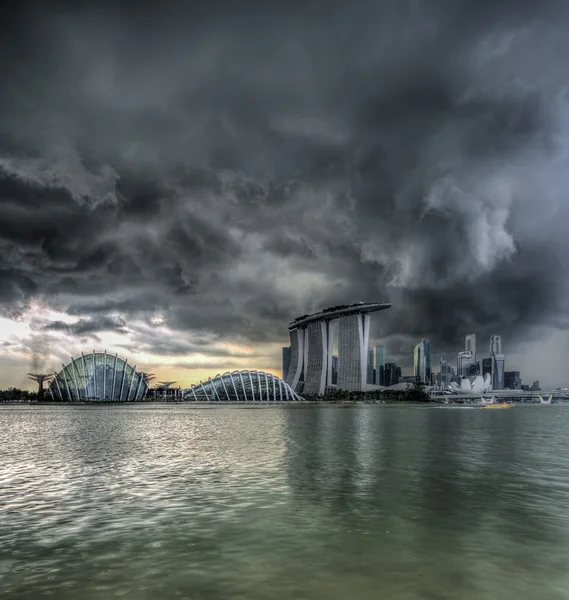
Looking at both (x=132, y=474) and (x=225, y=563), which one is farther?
(x=132, y=474)

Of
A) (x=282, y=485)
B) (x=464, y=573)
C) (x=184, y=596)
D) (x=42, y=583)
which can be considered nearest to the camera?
(x=184, y=596)

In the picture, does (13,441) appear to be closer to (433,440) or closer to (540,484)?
(433,440)

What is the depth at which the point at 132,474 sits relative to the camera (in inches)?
1001

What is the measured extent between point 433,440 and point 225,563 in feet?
124

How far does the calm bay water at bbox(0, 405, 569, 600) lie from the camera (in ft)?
35.6

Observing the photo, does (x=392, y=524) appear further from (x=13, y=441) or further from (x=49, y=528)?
(x=13, y=441)

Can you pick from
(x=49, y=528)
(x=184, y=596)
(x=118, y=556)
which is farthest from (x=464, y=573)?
(x=49, y=528)

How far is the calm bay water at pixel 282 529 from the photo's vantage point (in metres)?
10.8

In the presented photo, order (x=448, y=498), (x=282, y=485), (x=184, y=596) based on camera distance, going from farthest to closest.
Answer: (x=282, y=485), (x=448, y=498), (x=184, y=596)

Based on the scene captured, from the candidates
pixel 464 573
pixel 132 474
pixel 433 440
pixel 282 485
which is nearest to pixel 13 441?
pixel 132 474

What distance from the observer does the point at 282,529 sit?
1517 cm

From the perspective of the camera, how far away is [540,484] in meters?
23.6

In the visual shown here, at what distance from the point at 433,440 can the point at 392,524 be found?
3280cm

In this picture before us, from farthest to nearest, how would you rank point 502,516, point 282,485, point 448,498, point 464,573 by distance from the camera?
point 282,485 < point 448,498 < point 502,516 < point 464,573
